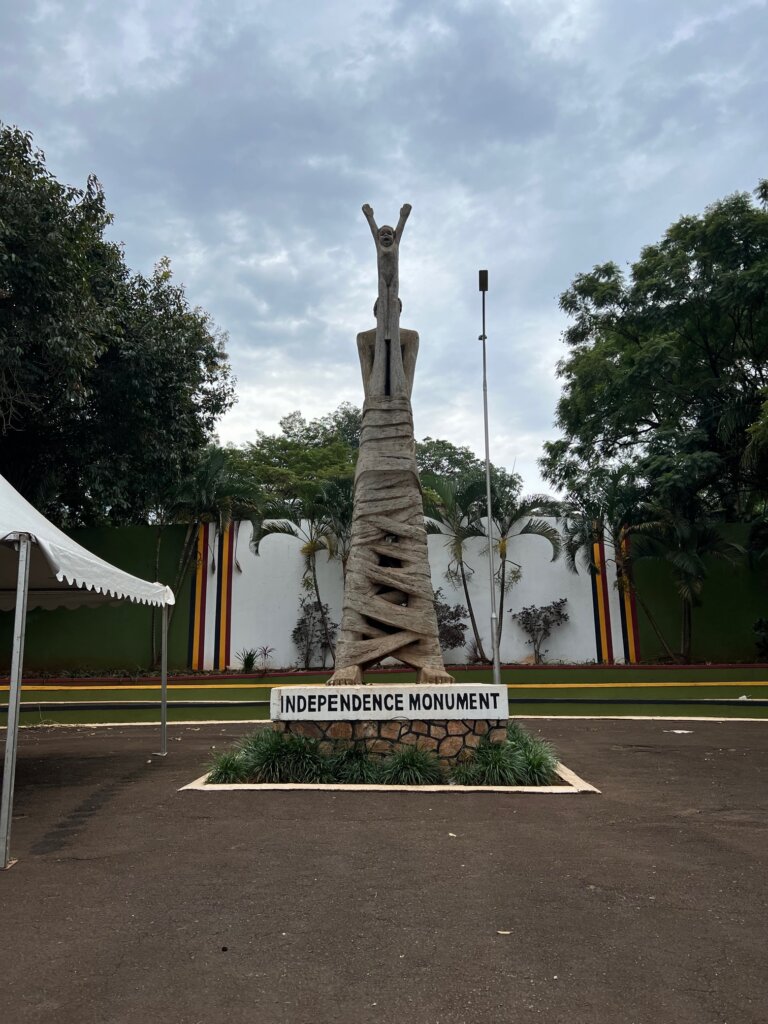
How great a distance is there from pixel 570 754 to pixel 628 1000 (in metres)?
5.92

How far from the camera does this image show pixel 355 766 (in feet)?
21.5

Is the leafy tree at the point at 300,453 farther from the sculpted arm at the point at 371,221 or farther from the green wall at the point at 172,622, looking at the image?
the sculpted arm at the point at 371,221

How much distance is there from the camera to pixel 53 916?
3.54 metres

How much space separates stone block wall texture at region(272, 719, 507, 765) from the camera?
686 centimetres

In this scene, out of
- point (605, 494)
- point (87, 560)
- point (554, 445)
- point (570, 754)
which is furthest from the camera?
point (554, 445)

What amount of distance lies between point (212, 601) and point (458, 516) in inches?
244

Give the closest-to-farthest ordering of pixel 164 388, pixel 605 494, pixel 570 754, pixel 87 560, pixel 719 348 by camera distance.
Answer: pixel 87 560
pixel 570 754
pixel 164 388
pixel 605 494
pixel 719 348

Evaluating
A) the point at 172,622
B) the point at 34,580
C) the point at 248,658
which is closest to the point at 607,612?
the point at 248,658

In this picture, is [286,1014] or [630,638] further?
[630,638]

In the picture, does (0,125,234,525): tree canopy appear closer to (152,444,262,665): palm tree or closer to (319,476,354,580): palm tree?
(152,444,262,665): palm tree

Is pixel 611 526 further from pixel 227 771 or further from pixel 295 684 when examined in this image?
pixel 227 771

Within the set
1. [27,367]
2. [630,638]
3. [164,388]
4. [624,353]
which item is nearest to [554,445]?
[624,353]

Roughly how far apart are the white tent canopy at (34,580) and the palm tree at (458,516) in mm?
9291

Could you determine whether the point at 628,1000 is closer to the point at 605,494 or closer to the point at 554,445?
the point at 605,494
